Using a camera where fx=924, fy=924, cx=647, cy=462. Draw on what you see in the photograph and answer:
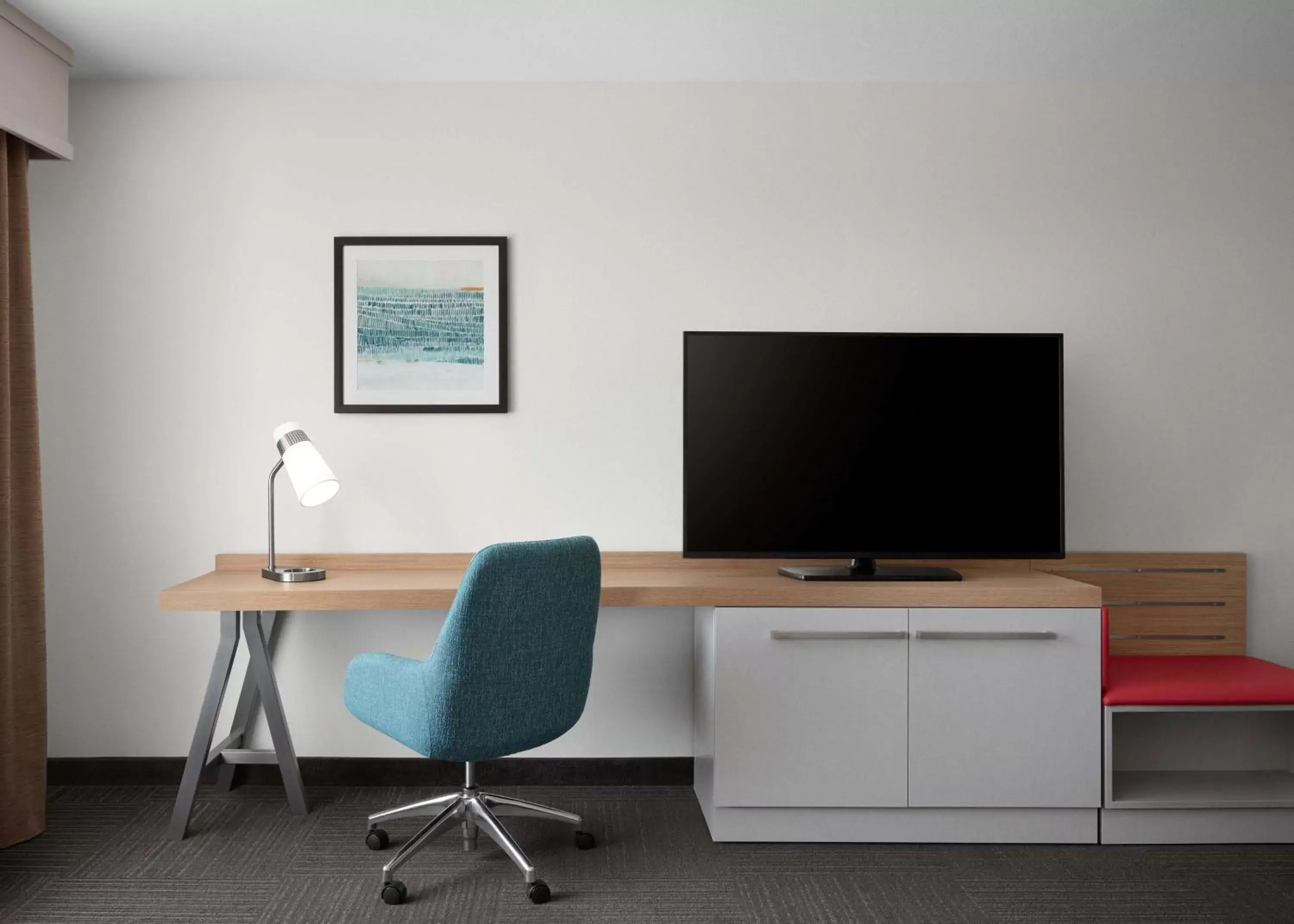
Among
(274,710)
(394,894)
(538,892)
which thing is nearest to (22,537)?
(274,710)

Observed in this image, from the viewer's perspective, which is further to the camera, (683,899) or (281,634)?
(281,634)

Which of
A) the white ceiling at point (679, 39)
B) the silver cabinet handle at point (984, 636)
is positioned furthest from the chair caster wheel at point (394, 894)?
the white ceiling at point (679, 39)

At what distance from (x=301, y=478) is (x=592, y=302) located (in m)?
1.13

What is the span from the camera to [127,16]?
2.74 metres

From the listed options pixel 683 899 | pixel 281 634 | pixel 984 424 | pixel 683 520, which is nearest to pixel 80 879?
pixel 281 634

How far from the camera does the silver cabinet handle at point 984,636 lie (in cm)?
271

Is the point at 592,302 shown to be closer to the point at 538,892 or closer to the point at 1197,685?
the point at 538,892

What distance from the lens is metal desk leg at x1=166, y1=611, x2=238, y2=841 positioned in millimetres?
2781

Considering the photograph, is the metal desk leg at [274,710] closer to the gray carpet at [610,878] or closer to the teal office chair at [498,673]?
the gray carpet at [610,878]

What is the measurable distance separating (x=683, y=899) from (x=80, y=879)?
1.64 metres

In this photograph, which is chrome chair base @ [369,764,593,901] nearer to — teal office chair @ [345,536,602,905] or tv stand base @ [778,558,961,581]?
teal office chair @ [345,536,602,905]

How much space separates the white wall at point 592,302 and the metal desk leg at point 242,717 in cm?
10

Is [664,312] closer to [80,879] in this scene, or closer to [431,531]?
[431,531]

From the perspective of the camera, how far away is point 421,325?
3.21m
